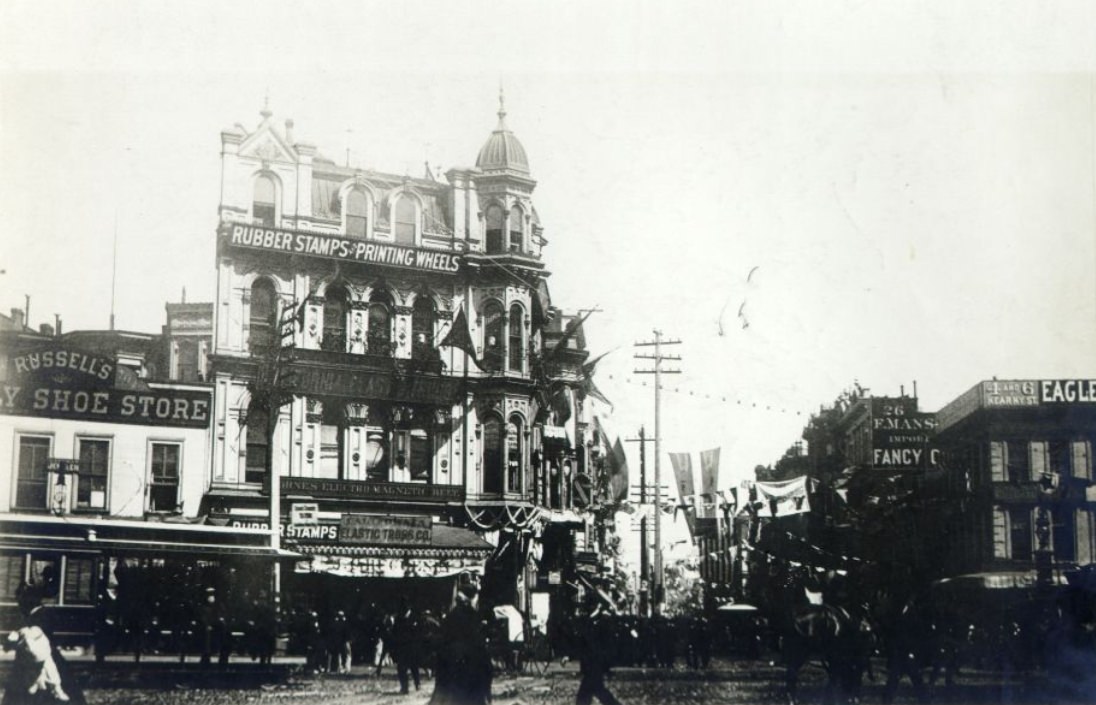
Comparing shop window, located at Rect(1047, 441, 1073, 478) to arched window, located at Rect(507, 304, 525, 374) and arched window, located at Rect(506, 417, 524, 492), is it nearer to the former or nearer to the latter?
arched window, located at Rect(506, 417, 524, 492)

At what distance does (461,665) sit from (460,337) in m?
7.58

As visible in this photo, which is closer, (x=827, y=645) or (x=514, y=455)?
(x=827, y=645)

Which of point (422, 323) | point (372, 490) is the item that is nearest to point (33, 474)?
point (372, 490)

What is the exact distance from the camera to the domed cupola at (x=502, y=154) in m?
17.7

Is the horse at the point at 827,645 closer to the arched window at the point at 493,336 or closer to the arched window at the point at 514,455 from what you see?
the arched window at the point at 514,455

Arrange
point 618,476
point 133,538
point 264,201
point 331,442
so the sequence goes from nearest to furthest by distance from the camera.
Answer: point 133,538 < point 331,442 < point 264,201 < point 618,476

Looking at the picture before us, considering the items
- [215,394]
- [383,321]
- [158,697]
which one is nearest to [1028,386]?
[383,321]

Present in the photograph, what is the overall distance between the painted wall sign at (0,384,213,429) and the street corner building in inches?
1.2

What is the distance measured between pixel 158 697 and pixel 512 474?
702 centimetres

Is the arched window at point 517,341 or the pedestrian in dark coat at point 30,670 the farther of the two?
the arched window at point 517,341

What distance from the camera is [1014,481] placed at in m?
28.3

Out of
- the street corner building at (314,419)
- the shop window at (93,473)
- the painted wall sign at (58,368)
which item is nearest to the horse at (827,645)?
the street corner building at (314,419)

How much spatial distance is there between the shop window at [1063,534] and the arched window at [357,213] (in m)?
15.4

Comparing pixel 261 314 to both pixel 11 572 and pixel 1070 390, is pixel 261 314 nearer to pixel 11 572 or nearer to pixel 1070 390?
pixel 11 572
